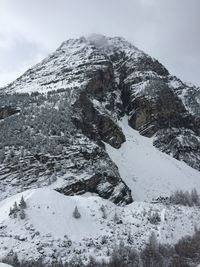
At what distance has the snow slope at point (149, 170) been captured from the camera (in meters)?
79.0

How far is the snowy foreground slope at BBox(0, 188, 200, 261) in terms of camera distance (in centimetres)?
3688

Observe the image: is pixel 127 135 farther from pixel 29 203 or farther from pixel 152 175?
pixel 29 203

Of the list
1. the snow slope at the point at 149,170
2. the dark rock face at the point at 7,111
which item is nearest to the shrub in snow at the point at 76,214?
the snow slope at the point at 149,170

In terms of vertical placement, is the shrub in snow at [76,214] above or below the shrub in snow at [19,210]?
below

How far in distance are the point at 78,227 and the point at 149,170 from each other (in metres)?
46.3

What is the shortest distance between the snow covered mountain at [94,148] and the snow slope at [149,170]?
24cm

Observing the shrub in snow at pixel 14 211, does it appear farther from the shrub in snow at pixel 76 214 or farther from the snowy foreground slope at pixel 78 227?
the shrub in snow at pixel 76 214

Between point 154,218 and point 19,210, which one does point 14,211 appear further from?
point 154,218

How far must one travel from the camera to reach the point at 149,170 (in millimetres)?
85812

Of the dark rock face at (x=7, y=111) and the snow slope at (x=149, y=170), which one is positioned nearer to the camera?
the snow slope at (x=149, y=170)

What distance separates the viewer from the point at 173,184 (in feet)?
271

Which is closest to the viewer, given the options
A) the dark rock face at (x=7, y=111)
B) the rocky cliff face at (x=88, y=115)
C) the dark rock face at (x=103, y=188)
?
the dark rock face at (x=103, y=188)

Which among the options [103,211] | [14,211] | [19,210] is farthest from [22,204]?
[103,211]

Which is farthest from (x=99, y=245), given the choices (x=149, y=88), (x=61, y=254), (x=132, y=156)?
(x=149, y=88)
